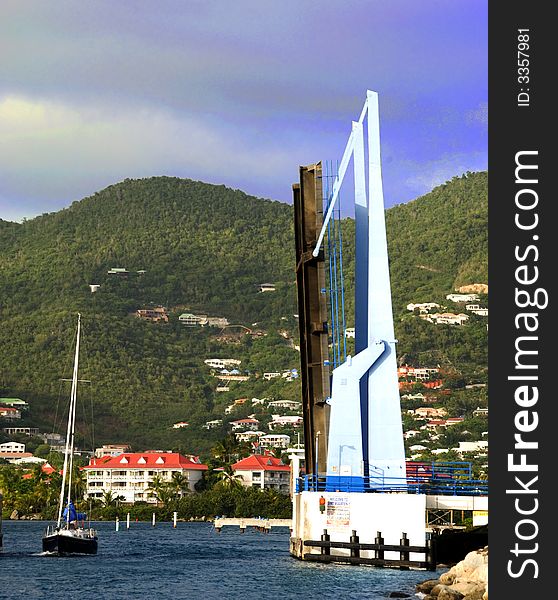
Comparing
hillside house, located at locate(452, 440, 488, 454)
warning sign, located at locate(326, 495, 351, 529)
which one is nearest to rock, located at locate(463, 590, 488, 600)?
warning sign, located at locate(326, 495, 351, 529)

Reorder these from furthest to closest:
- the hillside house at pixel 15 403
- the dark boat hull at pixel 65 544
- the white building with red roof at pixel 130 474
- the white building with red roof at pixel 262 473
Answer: the hillside house at pixel 15 403
the white building with red roof at pixel 130 474
the white building with red roof at pixel 262 473
the dark boat hull at pixel 65 544

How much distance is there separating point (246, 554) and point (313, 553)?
18031 millimetres

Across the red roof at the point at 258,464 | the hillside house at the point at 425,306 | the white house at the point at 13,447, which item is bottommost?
the red roof at the point at 258,464

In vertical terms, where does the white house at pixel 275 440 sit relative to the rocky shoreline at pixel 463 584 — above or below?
above

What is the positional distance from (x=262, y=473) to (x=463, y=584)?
103m

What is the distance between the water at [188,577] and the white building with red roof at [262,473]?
68935mm

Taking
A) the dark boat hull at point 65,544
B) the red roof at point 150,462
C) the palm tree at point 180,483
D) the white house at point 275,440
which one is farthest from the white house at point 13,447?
the dark boat hull at point 65,544

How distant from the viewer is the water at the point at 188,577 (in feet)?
108

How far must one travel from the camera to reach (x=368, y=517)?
35719 mm

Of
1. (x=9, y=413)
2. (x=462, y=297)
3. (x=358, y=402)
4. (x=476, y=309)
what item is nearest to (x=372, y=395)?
(x=358, y=402)

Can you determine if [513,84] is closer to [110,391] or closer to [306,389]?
[306,389]

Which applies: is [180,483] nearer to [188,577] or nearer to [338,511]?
[188,577]

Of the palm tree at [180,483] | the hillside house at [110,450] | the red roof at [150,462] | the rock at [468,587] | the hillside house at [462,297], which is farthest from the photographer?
the hillside house at [462,297]

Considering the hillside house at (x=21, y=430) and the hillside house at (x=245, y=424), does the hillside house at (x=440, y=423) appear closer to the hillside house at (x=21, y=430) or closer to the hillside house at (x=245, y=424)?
the hillside house at (x=245, y=424)
